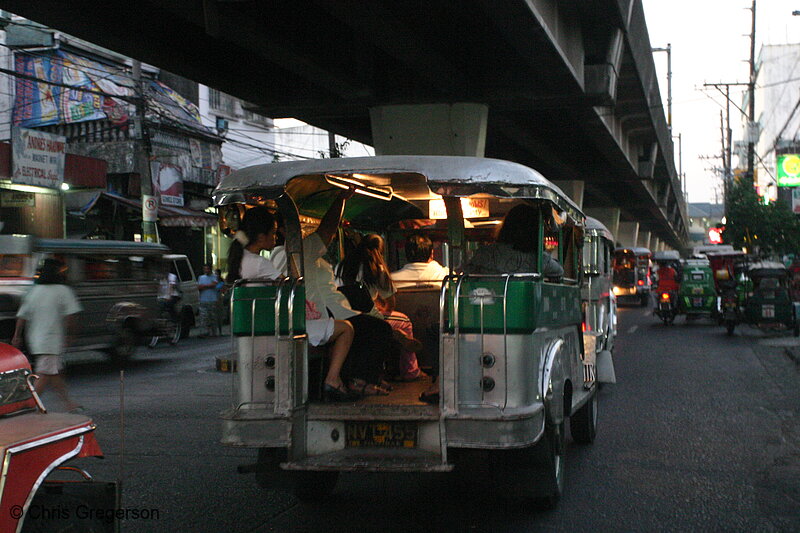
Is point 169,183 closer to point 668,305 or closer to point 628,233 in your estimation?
point 668,305

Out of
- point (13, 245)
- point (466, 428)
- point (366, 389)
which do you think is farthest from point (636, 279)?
point (466, 428)

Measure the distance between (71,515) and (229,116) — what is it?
3805cm

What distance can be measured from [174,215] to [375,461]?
78.0 feet

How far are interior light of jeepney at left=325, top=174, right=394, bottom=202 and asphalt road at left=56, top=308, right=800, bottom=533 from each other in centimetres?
230

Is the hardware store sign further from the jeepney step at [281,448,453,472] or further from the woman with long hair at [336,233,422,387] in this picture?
the jeepney step at [281,448,453,472]

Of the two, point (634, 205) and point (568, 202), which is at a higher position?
point (634, 205)

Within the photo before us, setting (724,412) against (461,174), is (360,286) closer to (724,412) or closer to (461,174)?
(461,174)

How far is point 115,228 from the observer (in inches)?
1113

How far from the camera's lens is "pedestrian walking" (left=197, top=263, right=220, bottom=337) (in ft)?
73.6

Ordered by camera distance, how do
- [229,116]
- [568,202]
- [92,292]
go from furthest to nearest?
[229,116]
[92,292]
[568,202]

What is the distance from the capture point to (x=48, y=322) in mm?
9344

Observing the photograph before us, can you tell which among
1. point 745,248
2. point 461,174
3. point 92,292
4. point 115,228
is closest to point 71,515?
point 461,174

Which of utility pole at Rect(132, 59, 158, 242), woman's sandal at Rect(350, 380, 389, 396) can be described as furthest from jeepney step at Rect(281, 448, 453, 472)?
utility pole at Rect(132, 59, 158, 242)

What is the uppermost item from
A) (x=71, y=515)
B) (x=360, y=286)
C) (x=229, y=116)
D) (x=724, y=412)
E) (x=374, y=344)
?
(x=229, y=116)
